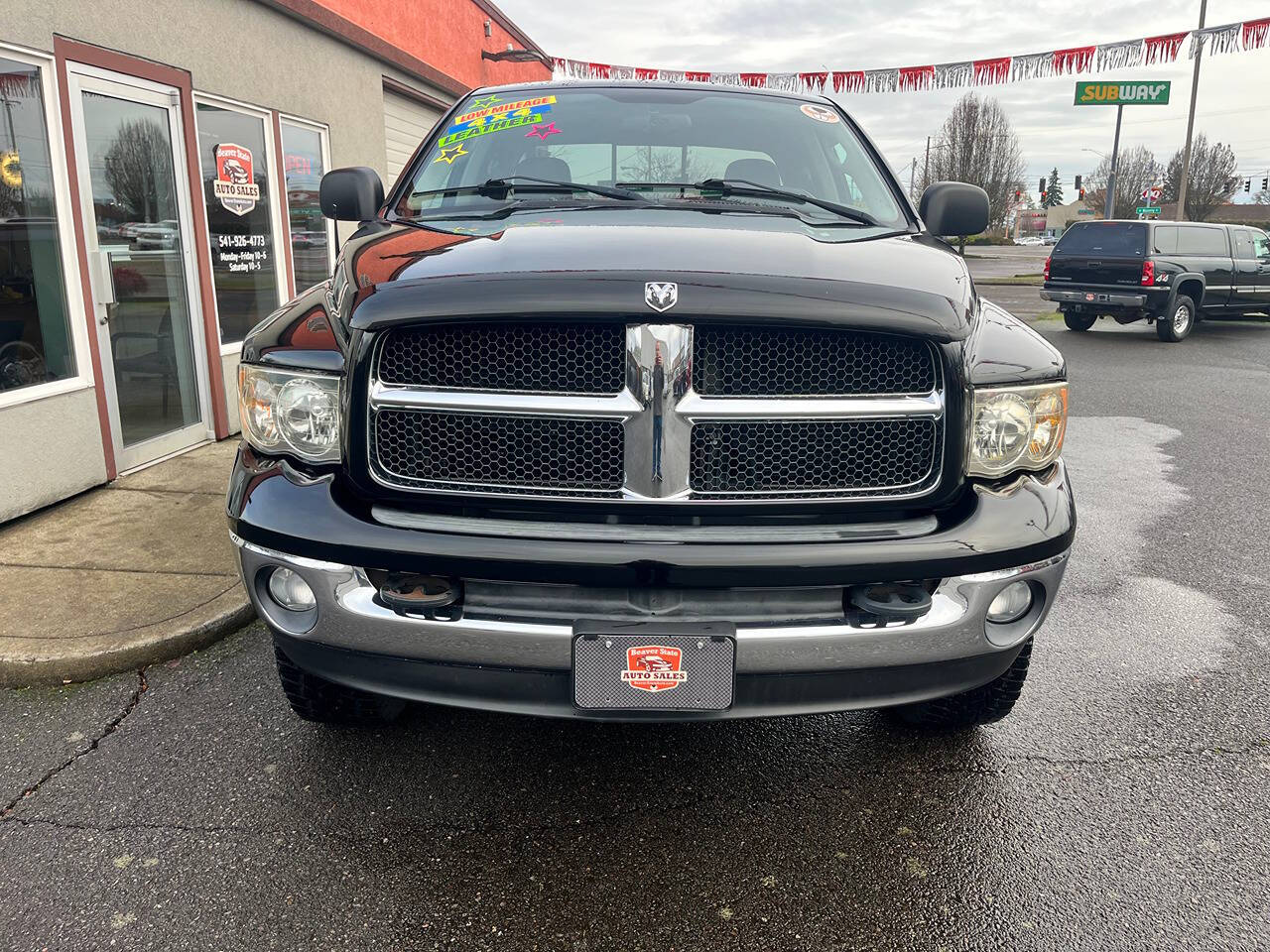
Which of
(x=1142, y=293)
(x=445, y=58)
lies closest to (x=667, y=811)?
(x=445, y=58)

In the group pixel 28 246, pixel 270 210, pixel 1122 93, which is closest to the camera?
pixel 28 246

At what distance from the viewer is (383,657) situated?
87.4 inches

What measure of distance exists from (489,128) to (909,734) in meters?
2.60

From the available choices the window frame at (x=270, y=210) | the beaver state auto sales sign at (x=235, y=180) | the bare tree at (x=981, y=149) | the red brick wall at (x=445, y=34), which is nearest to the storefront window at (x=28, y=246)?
the window frame at (x=270, y=210)

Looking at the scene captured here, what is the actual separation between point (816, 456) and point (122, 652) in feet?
8.44

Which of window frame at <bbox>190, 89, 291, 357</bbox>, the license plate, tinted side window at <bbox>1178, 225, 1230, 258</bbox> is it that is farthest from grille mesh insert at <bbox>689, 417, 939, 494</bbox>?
tinted side window at <bbox>1178, 225, 1230, 258</bbox>

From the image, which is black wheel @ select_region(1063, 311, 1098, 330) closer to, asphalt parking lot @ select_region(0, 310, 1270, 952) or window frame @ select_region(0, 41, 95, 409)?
asphalt parking lot @ select_region(0, 310, 1270, 952)

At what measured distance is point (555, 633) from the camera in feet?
6.89

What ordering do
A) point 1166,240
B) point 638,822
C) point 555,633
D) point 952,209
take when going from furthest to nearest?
point 1166,240 → point 952,209 → point 638,822 → point 555,633

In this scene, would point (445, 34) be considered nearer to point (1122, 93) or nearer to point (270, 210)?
point (270, 210)

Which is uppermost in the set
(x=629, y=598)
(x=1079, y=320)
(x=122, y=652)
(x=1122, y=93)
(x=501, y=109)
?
(x=1122, y=93)

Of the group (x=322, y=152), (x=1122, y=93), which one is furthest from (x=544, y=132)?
(x=1122, y=93)

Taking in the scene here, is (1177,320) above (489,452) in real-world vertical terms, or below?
below

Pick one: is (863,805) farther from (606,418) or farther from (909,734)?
(606,418)
